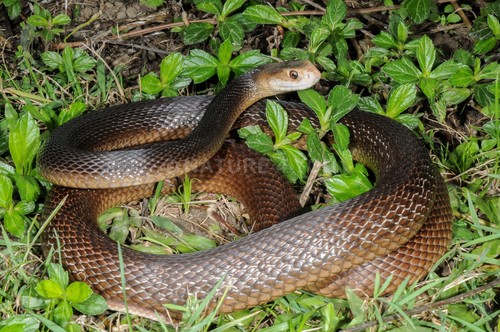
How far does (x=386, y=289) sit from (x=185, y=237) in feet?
4.29

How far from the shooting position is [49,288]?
3.63 m

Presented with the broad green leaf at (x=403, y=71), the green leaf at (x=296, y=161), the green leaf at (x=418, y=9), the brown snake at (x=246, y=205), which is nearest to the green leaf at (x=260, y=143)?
the green leaf at (x=296, y=161)

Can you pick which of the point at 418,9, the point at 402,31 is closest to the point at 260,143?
the point at 402,31

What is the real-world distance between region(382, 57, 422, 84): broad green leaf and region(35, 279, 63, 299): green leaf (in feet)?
8.86

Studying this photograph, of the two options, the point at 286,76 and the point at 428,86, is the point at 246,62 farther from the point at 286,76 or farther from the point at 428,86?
the point at 428,86

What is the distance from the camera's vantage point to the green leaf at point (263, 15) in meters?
5.33

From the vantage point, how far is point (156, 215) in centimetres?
470

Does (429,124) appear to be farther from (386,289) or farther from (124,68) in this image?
(124,68)

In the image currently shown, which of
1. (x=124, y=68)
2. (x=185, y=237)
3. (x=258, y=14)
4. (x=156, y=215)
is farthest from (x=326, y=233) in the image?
(x=124, y=68)

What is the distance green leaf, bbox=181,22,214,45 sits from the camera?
18.5 ft

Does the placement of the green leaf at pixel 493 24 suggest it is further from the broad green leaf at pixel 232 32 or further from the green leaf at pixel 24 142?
the green leaf at pixel 24 142

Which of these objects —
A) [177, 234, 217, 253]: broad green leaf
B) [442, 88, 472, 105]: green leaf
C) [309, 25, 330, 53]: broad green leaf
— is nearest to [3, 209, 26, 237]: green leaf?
[177, 234, 217, 253]: broad green leaf

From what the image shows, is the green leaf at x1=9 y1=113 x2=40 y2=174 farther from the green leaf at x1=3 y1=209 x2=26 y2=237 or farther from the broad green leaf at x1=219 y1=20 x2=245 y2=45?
the broad green leaf at x1=219 y1=20 x2=245 y2=45

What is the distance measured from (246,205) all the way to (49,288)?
1.62 meters
